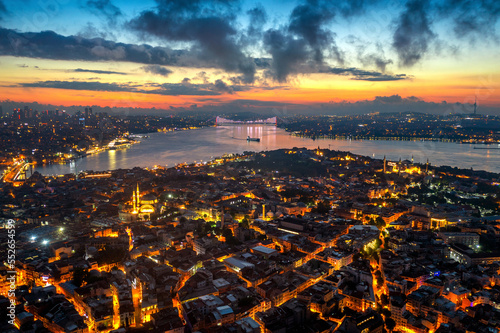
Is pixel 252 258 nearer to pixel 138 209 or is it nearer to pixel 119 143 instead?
pixel 138 209

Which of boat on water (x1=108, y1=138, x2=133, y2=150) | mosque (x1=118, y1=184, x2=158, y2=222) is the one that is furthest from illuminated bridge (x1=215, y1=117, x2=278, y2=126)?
mosque (x1=118, y1=184, x2=158, y2=222)

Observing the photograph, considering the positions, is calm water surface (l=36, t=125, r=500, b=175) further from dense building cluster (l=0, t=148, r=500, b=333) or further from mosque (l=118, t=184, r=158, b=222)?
mosque (l=118, t=184, r=158, b=222)

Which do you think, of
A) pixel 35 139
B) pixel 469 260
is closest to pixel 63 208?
pixel 469 260

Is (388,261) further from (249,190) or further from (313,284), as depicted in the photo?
(249,190)

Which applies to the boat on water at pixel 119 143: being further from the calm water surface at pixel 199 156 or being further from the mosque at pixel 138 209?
the mosque at pixel 138 209

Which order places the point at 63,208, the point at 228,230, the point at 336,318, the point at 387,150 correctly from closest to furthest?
1. the point at 336,318
2. the point at 228,230
3. the point at 63,208
4. the point at 387,150

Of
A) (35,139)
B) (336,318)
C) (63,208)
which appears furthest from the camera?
(35,139)

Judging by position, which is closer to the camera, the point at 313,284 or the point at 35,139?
the point at 313,284

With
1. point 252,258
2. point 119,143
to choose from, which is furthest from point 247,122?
point 252,258
